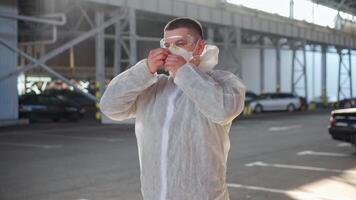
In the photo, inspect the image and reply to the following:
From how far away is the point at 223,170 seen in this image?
8.61 ft

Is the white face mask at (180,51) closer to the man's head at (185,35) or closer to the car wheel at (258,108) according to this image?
the man's head at (185,35)

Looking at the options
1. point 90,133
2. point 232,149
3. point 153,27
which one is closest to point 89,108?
point 153,27

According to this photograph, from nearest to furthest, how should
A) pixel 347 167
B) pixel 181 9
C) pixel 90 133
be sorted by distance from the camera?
pixel 347 167 → pixel 90 133 → pixel 181 9

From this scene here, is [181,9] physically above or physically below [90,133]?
above

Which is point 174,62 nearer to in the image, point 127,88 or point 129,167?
point 127,88

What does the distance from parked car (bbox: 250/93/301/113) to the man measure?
34630 mm

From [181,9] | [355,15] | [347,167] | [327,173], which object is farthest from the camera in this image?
[355,15]

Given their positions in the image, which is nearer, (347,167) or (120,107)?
(120,107)

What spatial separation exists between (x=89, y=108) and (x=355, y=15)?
2609 cm

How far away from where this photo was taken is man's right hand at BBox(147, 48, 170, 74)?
2531 mm

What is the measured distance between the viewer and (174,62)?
251 centimetres

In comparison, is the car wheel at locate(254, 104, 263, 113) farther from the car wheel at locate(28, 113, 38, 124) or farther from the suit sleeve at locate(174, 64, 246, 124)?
the suit sleeve at locate(174, 64, 246, 124)

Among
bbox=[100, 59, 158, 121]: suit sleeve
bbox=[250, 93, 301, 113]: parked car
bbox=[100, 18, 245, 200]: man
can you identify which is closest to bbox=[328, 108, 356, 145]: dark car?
bbox=[100, 18, 245, 200]: man

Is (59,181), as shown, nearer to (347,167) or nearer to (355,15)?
(347,167)
